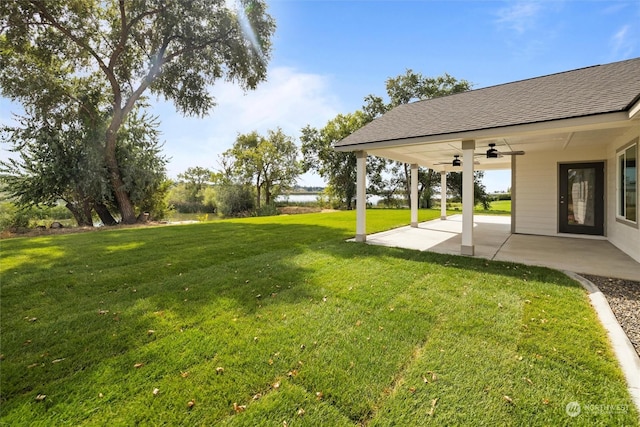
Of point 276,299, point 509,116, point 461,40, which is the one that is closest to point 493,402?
point 276,299

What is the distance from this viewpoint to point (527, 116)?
6.14 m

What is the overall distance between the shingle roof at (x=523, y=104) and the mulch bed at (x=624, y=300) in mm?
2940

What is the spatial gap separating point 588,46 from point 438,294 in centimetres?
1189

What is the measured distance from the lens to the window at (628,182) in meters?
6.02

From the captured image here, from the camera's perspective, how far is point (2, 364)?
103 inches

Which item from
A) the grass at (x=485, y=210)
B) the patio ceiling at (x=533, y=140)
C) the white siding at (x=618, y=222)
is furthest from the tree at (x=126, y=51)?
the grass at (x=485, y=210)

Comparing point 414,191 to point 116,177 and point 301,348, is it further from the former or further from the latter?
point 116,177

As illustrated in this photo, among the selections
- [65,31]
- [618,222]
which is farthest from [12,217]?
[618,222]

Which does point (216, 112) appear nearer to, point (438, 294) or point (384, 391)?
point (438, 294)

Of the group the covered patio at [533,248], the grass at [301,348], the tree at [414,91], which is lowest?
the grass at [301,348]

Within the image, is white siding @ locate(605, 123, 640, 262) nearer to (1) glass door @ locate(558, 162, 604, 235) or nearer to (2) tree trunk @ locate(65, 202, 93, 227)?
(1) glass door @ locate(558, 162, 604, 235)

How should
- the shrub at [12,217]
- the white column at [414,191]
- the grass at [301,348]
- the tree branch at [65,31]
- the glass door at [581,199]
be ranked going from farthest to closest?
the shrub at [12,217] → the white column at [414,191] → the tree branch at [65,31] → the glass door at [581,199] → the grass at [301,348]

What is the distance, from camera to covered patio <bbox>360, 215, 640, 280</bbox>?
5.80 m

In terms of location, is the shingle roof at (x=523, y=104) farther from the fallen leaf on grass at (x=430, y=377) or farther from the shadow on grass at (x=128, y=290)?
the fallen leaf on grass at (x=430, y=377)
